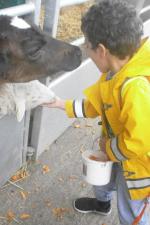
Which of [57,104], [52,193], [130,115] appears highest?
[130,115]

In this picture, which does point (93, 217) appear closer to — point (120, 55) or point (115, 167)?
point (115, 167)

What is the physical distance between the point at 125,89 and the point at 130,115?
134 millimetres

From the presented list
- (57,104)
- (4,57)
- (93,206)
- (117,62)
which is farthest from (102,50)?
(93,206)

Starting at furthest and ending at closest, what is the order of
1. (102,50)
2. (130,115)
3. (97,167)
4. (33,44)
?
(97,167) < (33,44) < (102,50) < (130,115)

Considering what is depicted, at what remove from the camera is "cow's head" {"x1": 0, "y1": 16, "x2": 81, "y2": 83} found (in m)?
2.03

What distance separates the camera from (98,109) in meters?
2.24

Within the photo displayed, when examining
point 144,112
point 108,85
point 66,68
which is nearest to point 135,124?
point 144,112

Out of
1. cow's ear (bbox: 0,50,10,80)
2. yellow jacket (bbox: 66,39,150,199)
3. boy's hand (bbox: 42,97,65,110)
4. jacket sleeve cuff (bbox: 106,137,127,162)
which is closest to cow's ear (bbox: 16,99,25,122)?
boy's hand (bbox: 42,97,65,110)

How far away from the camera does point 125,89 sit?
1.89 m

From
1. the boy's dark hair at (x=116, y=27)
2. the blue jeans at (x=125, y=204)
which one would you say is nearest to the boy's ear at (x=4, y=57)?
the boy's dark hair at (x=116, y=27)

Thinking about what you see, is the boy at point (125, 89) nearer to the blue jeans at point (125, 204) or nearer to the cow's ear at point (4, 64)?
the blue jeans at point (125, 204)

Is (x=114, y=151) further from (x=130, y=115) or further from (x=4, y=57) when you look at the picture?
(x=4, y=57)

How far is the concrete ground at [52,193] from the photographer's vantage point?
2.79m

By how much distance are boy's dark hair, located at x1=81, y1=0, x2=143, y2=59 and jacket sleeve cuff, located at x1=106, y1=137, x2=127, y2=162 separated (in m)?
0.47
